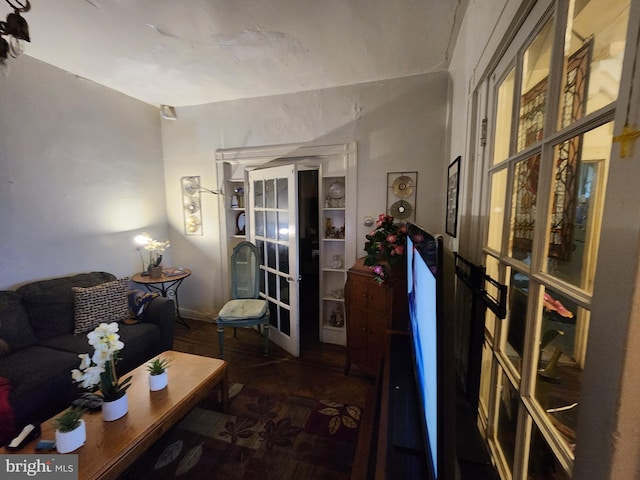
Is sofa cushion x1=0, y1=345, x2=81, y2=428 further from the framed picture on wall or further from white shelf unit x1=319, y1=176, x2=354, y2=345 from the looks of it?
the framed picture on wall

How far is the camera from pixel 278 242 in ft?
8.60

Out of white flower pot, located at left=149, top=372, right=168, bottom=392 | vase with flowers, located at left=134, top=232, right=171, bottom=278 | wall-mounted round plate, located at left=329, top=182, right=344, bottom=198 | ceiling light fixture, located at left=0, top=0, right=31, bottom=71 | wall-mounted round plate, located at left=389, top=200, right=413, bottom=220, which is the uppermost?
ceiling light fixture, located at left=0, top=0, right=31, bottom=71

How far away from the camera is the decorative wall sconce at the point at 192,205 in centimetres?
314

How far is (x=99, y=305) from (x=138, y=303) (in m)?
0.28

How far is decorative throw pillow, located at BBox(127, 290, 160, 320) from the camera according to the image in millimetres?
2318

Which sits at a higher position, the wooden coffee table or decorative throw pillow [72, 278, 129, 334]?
decorative throw pillow [72, 278, 129, 334]

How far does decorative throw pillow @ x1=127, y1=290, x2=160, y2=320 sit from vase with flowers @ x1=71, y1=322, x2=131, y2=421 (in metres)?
1.13

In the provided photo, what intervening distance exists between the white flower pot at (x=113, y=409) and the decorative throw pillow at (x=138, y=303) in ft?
3.92

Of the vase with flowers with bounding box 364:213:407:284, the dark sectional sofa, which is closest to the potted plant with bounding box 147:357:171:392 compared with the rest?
the dark sectional sofa

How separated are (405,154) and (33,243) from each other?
3.34 m

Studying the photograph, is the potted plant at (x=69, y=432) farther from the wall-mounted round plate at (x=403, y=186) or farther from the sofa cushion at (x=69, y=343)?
the wall-mounted round plate at (x=403, y=186)

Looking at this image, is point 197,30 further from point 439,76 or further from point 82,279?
point 82,279

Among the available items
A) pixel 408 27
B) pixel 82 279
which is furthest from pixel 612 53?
pixel 82 279

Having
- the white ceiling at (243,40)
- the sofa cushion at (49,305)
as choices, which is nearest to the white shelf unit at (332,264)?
the white ceiling at (243,40)
